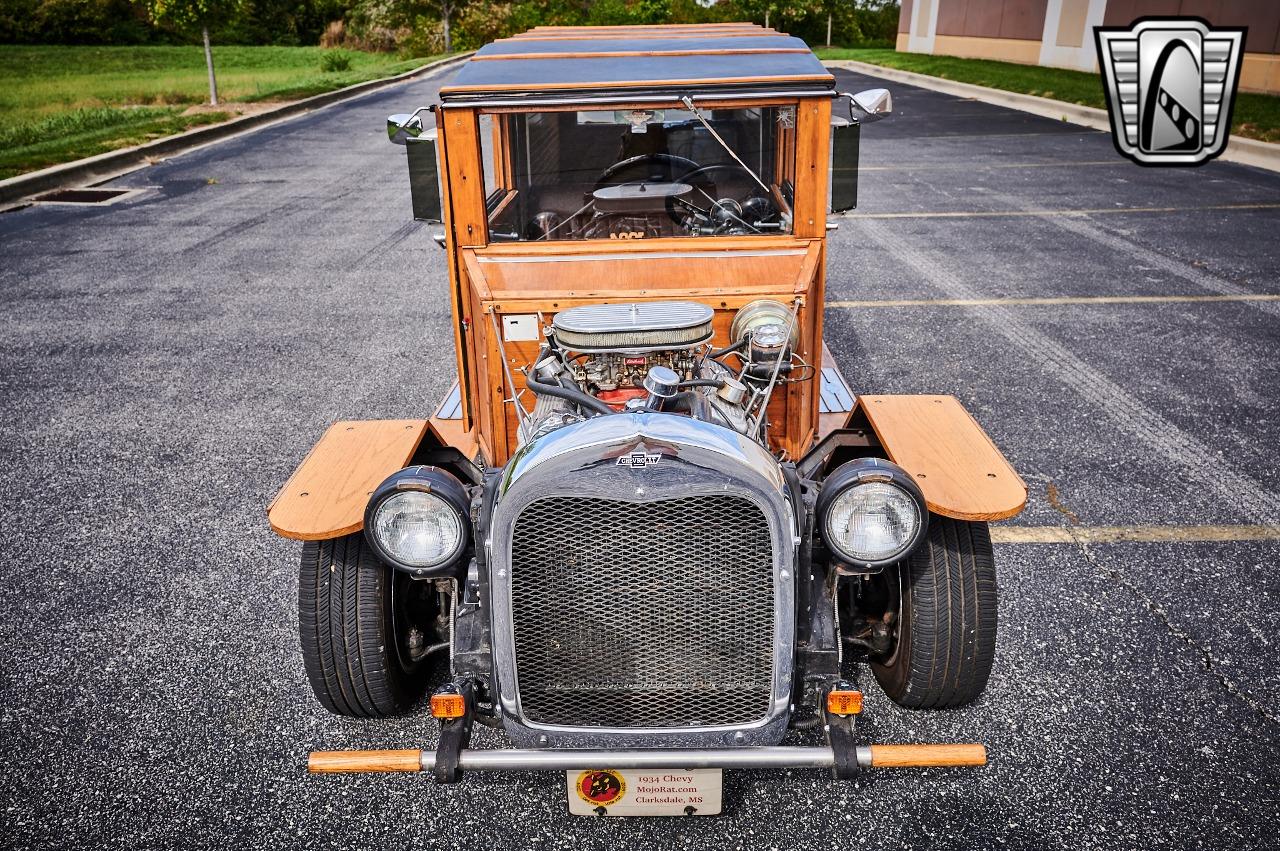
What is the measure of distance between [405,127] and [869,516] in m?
2.25

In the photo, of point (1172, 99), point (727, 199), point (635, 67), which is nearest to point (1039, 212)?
point (1172, 99)

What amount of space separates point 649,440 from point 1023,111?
1949cm

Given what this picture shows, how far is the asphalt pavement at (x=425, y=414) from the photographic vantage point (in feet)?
9.12

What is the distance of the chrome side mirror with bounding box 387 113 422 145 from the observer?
3.45 m

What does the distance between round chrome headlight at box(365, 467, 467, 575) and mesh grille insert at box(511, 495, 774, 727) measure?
321 mm

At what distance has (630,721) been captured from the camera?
2.44 meters

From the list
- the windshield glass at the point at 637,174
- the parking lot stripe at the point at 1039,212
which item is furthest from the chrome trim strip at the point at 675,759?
the parking lot stripe at the point at 1039,212

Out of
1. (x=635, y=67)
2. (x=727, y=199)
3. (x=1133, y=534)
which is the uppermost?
(x=635, y=67)

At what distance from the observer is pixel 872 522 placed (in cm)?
254

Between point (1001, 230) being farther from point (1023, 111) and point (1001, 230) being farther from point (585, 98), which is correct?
point (1023, 111)

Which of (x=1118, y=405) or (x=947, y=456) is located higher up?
(x=947, y=456)

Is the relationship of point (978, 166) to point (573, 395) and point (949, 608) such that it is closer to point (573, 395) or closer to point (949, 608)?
point (949, 608)

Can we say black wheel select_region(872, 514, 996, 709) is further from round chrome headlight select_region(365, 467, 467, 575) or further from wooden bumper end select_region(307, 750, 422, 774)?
wooden bumper end select_region(307, 750, 422, 774)

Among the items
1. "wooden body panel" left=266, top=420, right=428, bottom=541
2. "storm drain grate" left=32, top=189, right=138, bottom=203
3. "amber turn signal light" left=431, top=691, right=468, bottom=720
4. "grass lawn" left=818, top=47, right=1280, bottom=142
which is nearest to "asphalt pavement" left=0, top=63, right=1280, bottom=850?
"amber turn signal light" left=431, top=691, right=468, bottom=720
